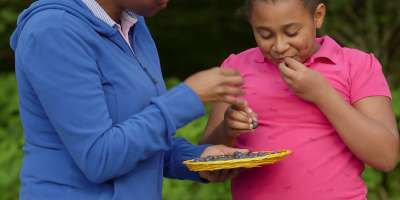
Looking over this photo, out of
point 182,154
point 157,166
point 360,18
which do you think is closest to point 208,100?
point 157,166

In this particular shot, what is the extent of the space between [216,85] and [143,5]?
0.32m

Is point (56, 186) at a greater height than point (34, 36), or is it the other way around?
point (34, 36)

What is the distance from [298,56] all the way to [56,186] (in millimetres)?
888

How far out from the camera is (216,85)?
8.91ft

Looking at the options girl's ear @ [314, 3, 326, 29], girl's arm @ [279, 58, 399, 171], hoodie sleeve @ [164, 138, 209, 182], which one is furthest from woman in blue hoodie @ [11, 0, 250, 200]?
girl's ear @ [314, 3, 326, 29]

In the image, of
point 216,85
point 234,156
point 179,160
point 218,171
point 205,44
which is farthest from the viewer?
point 205,44

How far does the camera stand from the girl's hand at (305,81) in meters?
2.87

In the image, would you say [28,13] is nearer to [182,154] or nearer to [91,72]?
[91,72]

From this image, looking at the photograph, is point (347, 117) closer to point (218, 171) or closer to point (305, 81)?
point (305, 81)

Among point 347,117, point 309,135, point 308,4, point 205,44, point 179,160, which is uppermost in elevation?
point 308,4

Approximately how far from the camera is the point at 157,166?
2.89m

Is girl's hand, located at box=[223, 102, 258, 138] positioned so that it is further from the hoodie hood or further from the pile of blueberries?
the hoodie hood

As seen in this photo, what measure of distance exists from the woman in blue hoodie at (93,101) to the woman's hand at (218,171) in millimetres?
225

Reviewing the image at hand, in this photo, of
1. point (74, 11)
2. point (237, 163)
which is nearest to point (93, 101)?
point (74, 11)
